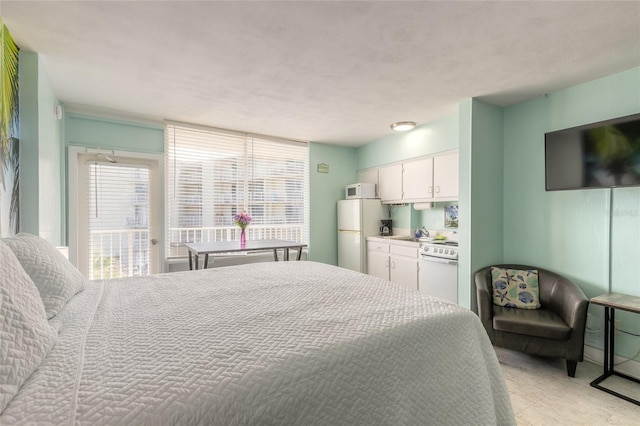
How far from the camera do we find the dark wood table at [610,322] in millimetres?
2080

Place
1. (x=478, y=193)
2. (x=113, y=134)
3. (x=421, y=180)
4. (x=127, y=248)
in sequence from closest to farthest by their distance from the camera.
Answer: (x=478, y=193) < (x=113, y=134) < (x=127, y=248) < (x=421, y=180)

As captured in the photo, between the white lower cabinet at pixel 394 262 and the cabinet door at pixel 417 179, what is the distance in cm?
76

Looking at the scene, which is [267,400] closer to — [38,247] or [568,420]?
[38,247]

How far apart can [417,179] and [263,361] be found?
3.70 m

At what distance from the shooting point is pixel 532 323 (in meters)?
2.34

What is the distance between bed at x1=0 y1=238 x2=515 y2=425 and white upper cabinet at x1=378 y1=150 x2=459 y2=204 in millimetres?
2440

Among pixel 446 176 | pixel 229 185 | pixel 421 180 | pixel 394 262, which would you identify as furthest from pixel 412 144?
pixel 229 185

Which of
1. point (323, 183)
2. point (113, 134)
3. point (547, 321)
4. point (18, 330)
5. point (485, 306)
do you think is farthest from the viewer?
point (323, 183)

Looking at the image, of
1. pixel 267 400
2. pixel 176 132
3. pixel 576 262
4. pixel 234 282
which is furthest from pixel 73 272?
pixel 576 262

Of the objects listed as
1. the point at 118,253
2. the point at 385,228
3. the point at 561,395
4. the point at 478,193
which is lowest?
the point at 561,395

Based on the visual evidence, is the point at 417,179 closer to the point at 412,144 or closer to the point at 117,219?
the point at 412,144

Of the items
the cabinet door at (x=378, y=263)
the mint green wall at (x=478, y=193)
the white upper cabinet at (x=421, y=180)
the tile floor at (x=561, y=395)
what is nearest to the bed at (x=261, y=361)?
the tile floor at (x=561, y=395)

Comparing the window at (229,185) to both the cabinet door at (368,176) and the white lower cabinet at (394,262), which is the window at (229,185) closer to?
the cabinet door at (368,176)

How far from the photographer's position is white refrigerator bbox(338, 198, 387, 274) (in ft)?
15.1
